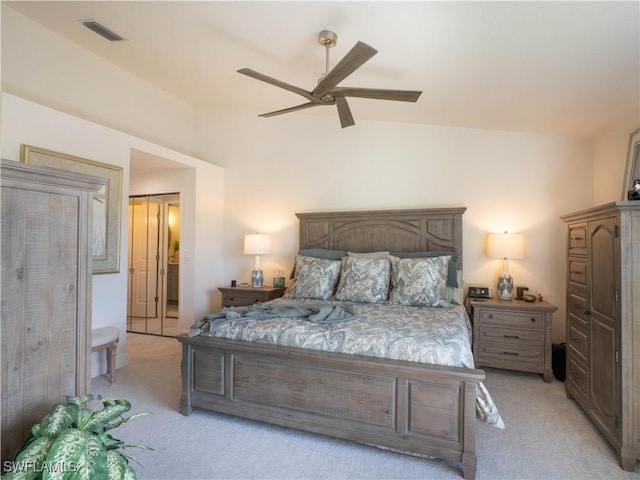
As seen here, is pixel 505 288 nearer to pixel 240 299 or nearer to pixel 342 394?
pixel 342 394

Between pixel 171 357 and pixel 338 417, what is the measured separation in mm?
2566

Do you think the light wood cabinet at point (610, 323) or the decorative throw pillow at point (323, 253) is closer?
the light wood cabinet at point (610, 323)

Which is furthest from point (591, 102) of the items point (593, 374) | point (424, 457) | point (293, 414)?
point (293, 414)

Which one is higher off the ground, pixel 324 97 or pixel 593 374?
pixel 324 97

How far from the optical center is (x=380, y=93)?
7.69ft

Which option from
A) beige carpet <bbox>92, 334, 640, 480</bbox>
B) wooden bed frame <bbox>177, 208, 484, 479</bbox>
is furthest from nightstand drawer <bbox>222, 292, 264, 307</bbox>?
wooden bed frame <bbox>177, 208, 484, 479</bbox>

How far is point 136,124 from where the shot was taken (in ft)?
14.3

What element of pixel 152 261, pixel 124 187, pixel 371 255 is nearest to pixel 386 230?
pixel 371 255

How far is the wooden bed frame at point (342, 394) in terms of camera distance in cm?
199

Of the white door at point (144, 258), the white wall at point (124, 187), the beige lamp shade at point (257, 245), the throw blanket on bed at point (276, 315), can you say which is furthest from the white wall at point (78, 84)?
the throw blanket on bed at point (276, 315)

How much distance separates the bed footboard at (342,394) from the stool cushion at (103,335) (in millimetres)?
1132

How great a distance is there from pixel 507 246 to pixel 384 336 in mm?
→ 2145

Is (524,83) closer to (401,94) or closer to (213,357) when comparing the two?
(401,94)

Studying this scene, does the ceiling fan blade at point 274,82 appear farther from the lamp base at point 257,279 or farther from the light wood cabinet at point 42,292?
the lamp base at point 257,279
